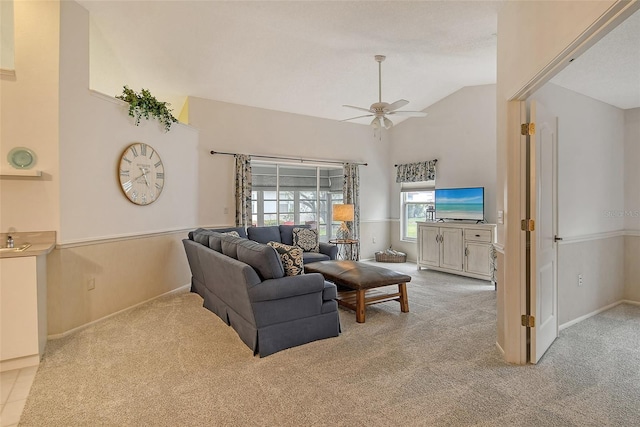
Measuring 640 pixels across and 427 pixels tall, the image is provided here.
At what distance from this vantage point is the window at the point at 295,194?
662cm

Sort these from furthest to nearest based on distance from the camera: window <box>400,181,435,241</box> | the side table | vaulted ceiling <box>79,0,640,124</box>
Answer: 1. window <box>400,181,435,241</box>
2. the side table
3. vaulted ceiling <box>79,0,640,124</box>

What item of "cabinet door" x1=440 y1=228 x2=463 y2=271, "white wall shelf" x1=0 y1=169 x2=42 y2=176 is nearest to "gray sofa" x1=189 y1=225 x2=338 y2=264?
"cabinet door" x1=440 y1=228 x2=463 y2=271

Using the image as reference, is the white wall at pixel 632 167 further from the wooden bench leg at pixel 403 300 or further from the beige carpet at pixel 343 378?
the wooden bench leg at pixel 403 300

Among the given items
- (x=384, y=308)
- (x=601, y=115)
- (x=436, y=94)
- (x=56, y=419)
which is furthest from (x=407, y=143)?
(x=56, y=419)

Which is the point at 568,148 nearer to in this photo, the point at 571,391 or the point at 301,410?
the point at 571,391

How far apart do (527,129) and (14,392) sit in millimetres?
4213

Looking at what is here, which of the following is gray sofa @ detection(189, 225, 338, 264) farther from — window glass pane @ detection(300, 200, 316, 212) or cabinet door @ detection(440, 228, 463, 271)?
A: cabinet door @ detection(440, 228, 463, 271)

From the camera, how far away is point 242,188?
241 inches

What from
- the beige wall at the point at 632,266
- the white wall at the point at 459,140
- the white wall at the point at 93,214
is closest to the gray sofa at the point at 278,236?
the white wall at the point at 93,214

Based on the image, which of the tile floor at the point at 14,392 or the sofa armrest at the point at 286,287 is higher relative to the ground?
the sofa armrest at the point at 286,287

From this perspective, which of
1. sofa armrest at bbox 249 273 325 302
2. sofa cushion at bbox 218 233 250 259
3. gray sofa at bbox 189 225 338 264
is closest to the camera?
sofa armrest at bbox 249 273 325 302

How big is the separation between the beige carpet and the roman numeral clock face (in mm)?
1523

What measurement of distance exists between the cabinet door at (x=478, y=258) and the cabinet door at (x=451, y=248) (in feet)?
0.55

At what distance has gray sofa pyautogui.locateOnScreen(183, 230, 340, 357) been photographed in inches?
114
